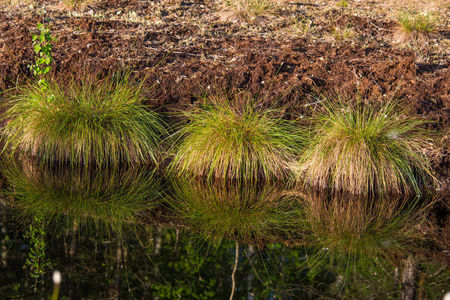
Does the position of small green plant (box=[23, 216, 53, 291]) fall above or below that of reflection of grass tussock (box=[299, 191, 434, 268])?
below

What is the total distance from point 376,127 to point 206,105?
2.04 metres

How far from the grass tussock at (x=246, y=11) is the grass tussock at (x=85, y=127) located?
9.74ft

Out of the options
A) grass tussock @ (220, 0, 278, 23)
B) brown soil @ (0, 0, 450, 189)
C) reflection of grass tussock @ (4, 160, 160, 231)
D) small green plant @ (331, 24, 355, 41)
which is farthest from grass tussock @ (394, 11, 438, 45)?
reflection of grass tussock @ (4, 160, 160, 231)

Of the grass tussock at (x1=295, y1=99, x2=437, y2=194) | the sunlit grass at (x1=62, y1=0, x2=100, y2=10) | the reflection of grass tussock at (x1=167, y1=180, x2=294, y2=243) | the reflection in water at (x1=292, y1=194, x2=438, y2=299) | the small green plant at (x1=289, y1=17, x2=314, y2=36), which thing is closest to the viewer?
the reflection in water at (x1=292, y1=194, x2=438, y2=299)

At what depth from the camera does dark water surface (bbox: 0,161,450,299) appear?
408 centimetres

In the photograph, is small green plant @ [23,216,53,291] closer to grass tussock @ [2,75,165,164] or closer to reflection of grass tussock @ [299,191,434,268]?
grass tussock @ [2,75,165,164]

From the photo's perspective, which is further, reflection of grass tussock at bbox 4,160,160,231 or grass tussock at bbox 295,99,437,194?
grass tussock at bbox 295,99,437,194

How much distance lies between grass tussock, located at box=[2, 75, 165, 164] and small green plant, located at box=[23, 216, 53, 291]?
150 centimetres

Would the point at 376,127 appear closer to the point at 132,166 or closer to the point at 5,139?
the point at 132,166

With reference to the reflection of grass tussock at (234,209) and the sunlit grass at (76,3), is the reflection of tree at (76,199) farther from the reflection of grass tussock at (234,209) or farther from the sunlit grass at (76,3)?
the sunlit grass at (76,3)

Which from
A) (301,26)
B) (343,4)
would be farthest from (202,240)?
(343,4)

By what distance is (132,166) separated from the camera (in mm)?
6516

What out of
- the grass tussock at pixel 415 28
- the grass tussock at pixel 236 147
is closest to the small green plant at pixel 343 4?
the grass tussock at pixel 415 28

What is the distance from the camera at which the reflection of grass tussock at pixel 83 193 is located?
5.25m
